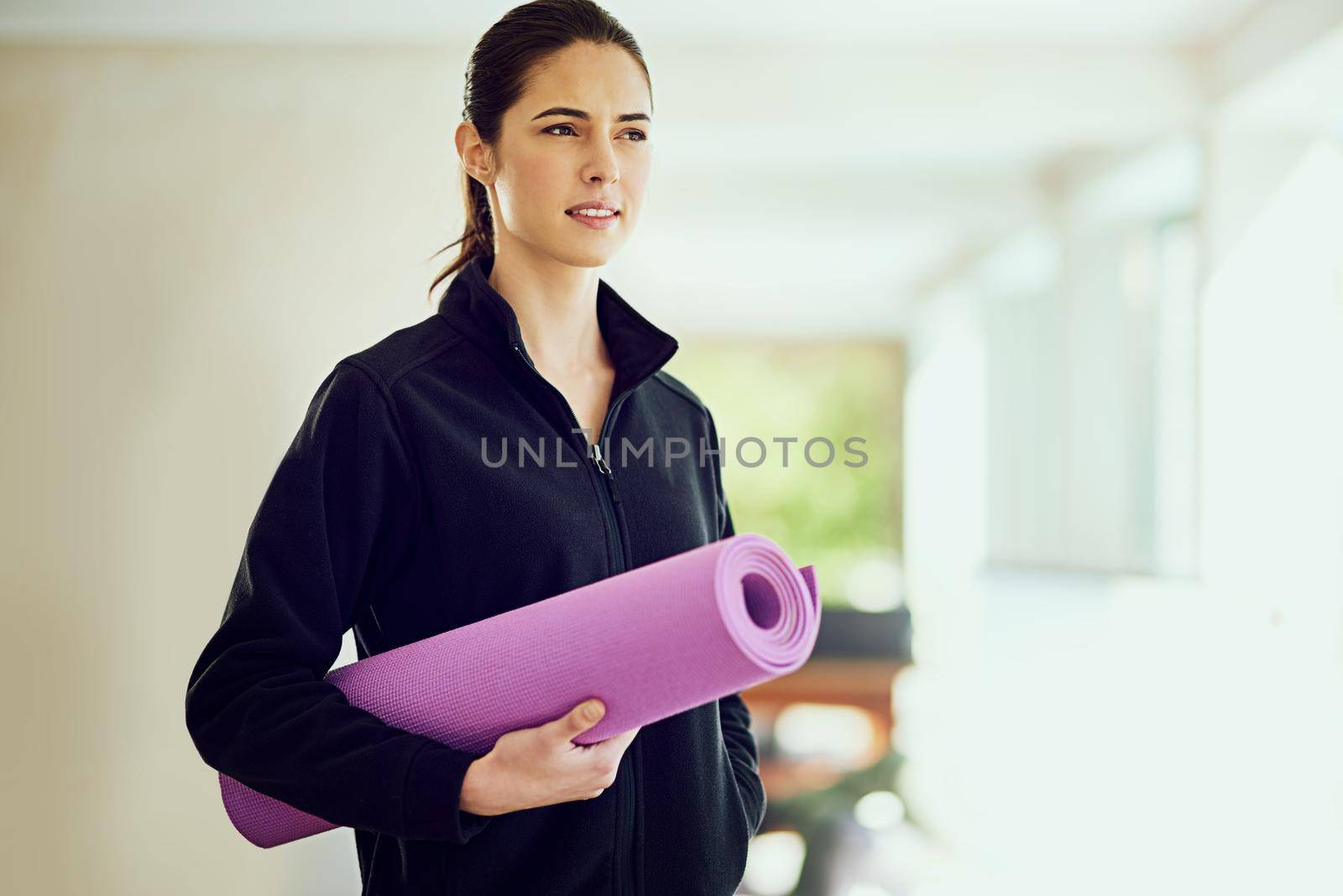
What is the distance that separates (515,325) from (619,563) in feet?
0.81

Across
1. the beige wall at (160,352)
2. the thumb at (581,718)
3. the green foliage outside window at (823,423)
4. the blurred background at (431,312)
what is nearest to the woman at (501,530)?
the thumb at (581,718)

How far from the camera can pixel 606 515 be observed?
104 cm

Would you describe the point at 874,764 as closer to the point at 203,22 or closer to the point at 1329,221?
the point at 1329,221

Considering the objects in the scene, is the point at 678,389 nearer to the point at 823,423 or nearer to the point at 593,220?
the point at 593,220

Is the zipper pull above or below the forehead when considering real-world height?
below

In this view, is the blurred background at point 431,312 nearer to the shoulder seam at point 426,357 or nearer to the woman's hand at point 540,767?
the shoulder seam at point 426,357

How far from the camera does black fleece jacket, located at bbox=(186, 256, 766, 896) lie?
851 mm

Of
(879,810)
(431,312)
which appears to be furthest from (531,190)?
(879,810)

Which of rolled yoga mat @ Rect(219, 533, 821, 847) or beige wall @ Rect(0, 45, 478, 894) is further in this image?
beige wall @ Rect(0, 45, 478, 894)

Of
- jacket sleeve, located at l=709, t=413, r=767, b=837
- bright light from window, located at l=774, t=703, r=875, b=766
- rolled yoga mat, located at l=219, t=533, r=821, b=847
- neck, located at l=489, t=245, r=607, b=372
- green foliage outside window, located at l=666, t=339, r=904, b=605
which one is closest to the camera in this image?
rolled yoga mat, located at l=219, t=533, r=821, b=847

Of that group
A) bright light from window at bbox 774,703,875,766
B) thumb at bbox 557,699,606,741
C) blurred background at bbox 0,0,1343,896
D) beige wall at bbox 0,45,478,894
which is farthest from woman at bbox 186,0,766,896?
bright light from window at bbox 774,703,875,766

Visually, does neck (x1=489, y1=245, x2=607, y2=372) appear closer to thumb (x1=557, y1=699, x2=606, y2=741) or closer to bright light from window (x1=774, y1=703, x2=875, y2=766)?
thumb (x1=557, y1=699, x2=606, y2=741)

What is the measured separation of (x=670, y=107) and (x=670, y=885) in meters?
2.21

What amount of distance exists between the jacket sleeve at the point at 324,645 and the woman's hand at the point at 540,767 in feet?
0.06
